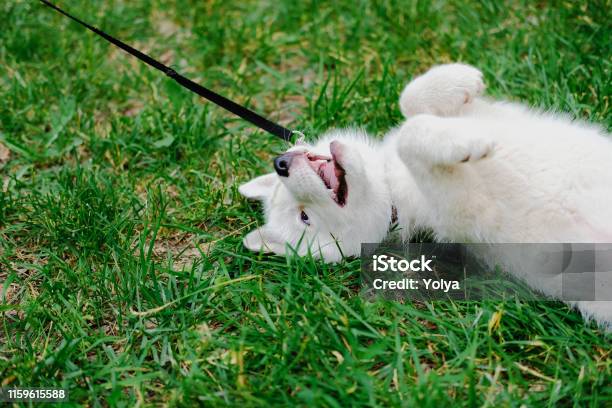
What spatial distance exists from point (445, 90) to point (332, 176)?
0.76 meters

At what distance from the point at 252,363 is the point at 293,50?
284 centimetres

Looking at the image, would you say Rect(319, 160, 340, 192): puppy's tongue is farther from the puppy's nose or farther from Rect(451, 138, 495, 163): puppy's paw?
Rect(451, 138, 495, 163): puppy's paw


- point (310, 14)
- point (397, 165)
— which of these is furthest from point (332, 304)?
point (310, 14)

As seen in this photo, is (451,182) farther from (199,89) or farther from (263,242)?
(199,89)

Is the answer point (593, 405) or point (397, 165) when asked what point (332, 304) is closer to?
point (397, 165)

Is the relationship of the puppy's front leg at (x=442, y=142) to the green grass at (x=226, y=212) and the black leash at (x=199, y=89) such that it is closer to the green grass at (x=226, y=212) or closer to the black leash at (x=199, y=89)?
the green grass at (x=226, y=212)

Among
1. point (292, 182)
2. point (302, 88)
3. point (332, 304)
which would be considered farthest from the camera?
point (302, 88)

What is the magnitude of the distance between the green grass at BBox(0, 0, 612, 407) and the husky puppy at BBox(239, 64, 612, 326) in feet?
0.81

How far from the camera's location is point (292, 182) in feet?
10.6

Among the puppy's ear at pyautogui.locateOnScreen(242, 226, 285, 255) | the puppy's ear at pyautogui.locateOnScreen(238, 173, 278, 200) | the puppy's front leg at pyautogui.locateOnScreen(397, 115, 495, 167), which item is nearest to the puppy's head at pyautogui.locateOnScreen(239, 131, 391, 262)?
the puppy's ear at pyautogui.locateOnScreen(242, 226, 285, 255)

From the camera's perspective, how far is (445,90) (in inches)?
130

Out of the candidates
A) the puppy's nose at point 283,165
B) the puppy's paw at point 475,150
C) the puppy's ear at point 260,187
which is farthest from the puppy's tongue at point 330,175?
the puppy's paw at point 475,150

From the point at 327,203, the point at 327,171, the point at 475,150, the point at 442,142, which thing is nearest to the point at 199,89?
the point at 327,171

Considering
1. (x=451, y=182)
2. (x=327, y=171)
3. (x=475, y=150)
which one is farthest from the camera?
(x=327, y=171)
